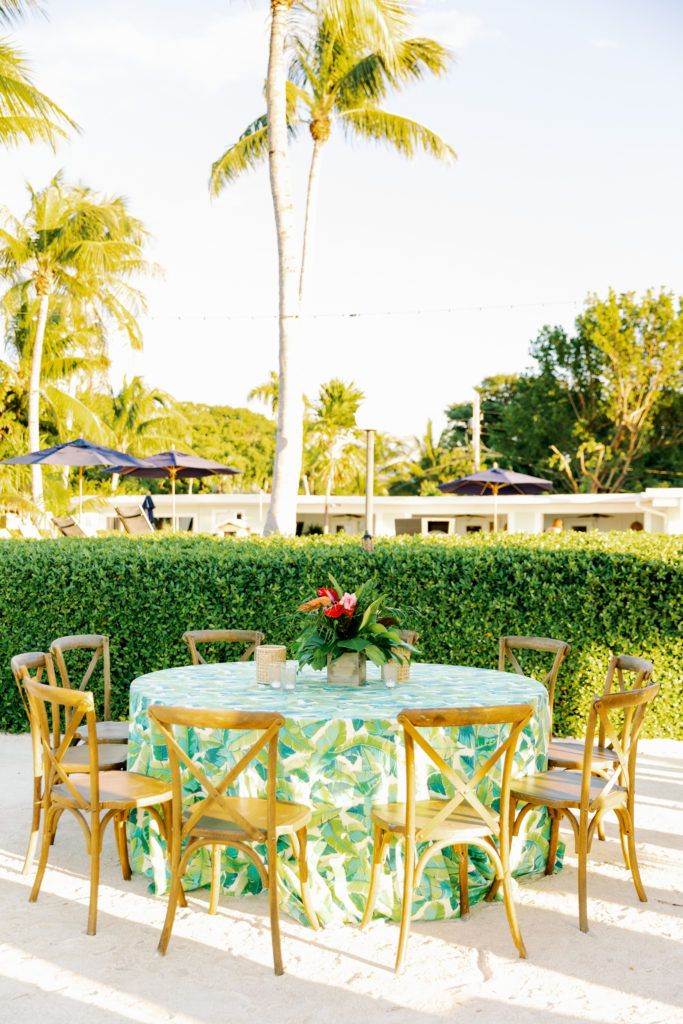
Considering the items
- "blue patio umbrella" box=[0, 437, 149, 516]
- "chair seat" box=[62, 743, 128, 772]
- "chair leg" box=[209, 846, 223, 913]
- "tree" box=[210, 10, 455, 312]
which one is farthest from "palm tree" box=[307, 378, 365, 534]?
"chair leg" box=[209, 846, 223, 913]

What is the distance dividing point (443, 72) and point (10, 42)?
5.95m

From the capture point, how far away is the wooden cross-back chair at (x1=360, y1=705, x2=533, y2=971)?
2.96m

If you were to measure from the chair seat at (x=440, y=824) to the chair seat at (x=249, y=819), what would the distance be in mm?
283

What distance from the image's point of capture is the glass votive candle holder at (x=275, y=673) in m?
3.93

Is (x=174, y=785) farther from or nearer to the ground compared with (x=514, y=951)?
farther from the ground

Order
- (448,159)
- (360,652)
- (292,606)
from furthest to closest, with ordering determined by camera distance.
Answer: (448,159) → (292,606) → (360,652)

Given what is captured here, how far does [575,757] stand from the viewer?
4074 millimetres

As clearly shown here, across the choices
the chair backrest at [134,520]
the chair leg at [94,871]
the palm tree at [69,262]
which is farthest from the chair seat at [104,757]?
the palm tree at [69,262]

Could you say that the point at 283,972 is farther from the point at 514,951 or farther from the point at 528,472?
the point at 528,472

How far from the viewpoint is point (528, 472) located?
32188mm

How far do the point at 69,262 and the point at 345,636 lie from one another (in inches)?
720

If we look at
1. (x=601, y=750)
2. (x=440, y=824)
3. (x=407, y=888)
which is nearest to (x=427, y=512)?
(x=601, y=750)

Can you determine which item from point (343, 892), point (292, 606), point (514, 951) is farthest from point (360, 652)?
point (292, 606)

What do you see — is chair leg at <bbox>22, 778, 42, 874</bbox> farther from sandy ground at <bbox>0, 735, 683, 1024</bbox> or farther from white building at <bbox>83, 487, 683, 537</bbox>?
white building at <bbox>83, 487, 683, 537</bbox>
